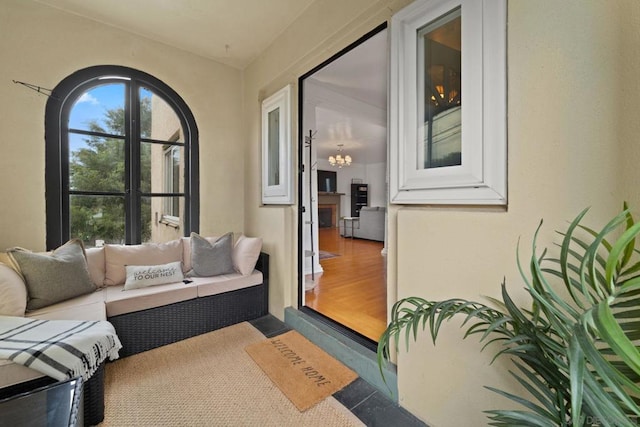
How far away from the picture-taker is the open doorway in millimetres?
2518

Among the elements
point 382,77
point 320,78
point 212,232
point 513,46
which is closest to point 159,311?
point 212,232

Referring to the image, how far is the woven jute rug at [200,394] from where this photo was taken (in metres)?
1.41

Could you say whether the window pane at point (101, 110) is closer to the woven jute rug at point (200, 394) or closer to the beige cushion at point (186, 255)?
the beige cushion at point (186, 255)

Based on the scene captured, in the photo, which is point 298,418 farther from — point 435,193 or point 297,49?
point 297,49

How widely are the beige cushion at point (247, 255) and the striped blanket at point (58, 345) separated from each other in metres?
1.21

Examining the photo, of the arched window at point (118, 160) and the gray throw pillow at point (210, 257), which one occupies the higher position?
the arched window at point (118, 160)

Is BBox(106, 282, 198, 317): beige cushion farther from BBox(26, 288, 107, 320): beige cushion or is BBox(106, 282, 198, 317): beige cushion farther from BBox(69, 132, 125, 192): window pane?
BBox(69, 132, 125, 192): window pane

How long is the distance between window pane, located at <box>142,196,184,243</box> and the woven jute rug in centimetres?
138

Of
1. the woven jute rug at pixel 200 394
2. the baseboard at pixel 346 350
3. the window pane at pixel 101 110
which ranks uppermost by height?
the window pane at pixel 101 110

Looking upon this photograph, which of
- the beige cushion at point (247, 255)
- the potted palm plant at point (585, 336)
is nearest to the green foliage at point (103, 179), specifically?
the beige cushion at point (247, 255)

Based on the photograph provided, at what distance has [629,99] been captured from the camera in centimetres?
86

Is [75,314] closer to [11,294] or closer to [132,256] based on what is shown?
[11,294]

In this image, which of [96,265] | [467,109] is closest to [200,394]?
[96,265]

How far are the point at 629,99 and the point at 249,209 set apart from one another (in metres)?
3.12
